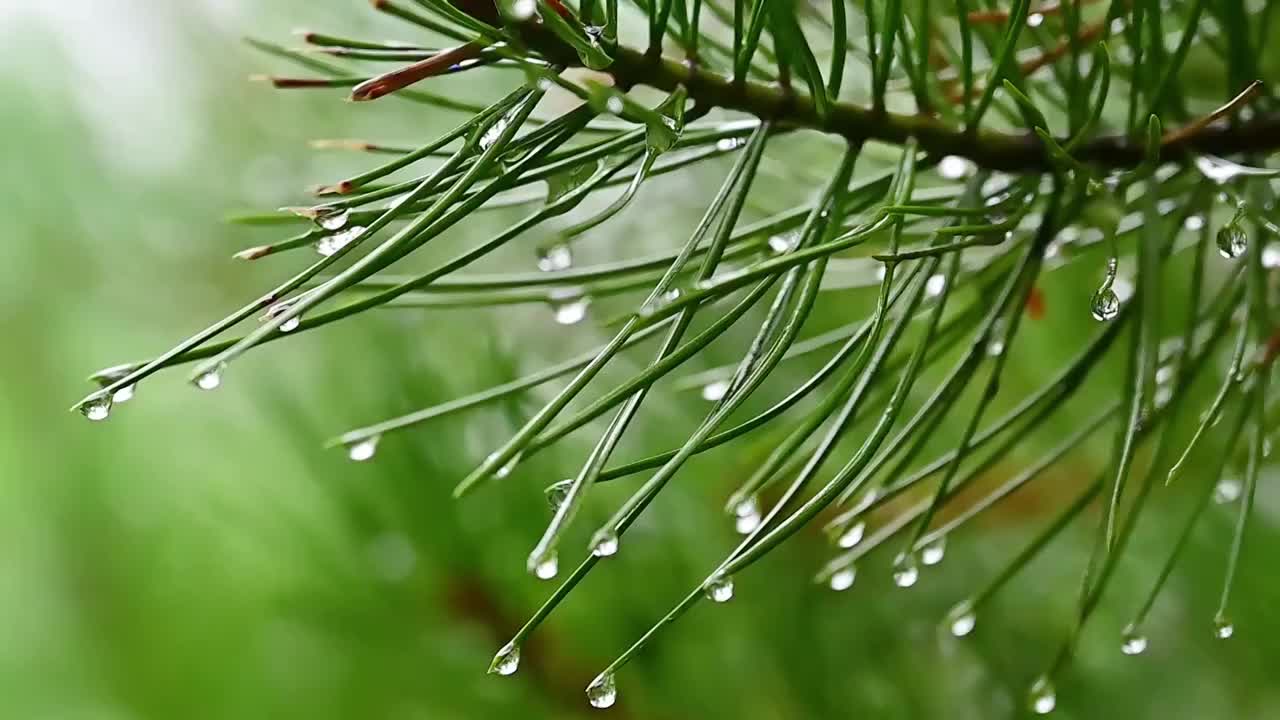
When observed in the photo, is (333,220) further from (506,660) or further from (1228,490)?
(1228,490)

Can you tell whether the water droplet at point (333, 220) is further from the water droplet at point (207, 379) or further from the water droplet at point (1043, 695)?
the water droplet at point (1043, 695)

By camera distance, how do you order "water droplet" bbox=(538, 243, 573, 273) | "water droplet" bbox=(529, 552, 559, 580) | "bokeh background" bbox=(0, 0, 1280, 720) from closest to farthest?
1. "water droplet" bbox=(529, 552, 559, 580)
2. "water droplet" bbox=(538, 243, 573, 273)
3. "bokeh background" bbox=(0, 0, 1280, 720)

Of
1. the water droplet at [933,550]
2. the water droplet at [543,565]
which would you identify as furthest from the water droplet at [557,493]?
the water droplet at [933,550]

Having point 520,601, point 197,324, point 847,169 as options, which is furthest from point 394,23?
point 847,169

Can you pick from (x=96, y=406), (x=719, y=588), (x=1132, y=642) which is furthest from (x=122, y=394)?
(x=1132, y=642)

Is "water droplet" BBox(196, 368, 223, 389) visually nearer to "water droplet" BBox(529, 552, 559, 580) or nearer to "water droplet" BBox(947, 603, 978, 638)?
"water droplet" BBox(529, 552, 559, 580)

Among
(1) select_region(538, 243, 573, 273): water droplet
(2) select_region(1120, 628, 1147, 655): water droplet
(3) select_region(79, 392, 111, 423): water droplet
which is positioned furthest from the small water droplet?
(2) select_region(1120, 628, 1147, 655): water droplet

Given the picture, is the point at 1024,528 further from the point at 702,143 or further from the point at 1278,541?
the point at 702,143
